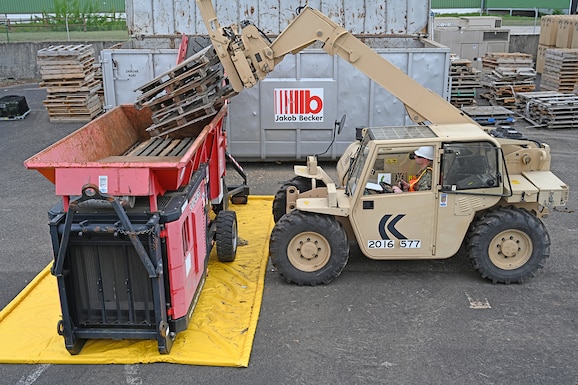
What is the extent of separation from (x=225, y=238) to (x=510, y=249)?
12.1ft

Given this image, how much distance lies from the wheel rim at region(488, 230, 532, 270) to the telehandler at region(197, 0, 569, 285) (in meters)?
0.01

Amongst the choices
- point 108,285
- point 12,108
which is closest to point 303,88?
point 108,285

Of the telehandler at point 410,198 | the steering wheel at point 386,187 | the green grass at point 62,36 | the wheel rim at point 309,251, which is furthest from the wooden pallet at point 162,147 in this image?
the green grass at point 62,36

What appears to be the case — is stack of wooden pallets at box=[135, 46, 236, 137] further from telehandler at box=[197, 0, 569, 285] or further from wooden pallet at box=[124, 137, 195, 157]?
telehandler at box=[197, 0, 569, 285]

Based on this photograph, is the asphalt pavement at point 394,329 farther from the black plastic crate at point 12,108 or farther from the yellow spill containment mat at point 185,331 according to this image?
the black plastic crate at point 12,108

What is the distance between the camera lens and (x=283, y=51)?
8.32 m

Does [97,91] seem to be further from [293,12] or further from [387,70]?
[387,70]

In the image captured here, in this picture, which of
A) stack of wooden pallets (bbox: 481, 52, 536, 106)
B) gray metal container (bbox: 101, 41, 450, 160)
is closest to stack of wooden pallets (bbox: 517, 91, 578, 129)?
stack of wooden pallets (bbox: 481, 52, 536, 106)

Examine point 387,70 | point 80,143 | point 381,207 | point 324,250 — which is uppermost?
point 387,70

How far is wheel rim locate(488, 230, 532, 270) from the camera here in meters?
7.86

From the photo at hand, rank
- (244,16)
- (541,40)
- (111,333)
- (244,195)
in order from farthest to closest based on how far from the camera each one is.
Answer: (541,40)
(244,16)
(244,195)
(111,333)

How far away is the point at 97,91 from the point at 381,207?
546 inches

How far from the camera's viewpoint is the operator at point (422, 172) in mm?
7668

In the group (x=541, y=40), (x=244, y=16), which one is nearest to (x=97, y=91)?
(x=244, y=16)
